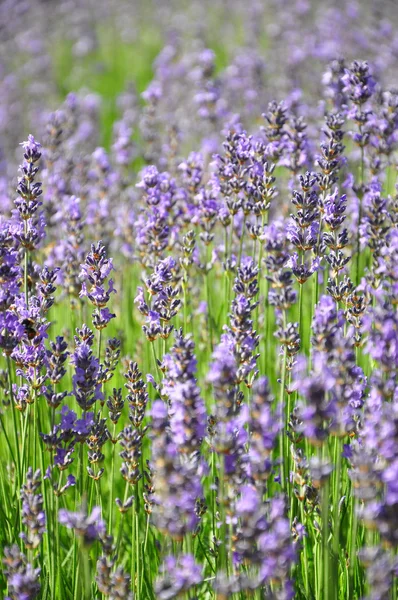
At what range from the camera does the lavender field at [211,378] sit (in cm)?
196

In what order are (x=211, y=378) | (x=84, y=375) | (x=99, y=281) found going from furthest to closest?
(x=99, y=281)
(x=84, y=375)
(x=211, y=378)

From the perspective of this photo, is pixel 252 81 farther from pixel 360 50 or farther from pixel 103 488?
pixel 103 488

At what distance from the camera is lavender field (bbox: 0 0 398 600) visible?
196 cm

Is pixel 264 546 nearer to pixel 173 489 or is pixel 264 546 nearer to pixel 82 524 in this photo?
pixel 173 489

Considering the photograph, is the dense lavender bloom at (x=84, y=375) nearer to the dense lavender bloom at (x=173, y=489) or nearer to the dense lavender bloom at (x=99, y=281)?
the dense lavender bloom at (x=99, y=281)

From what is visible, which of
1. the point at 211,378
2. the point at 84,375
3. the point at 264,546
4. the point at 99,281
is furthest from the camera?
the point at 99,281

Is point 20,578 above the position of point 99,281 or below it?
below

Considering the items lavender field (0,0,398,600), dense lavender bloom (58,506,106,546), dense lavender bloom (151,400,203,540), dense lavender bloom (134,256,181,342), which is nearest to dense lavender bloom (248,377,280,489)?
lavender field (0,0,398,600)

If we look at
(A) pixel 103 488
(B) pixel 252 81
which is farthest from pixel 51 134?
(B) pixel 252 81

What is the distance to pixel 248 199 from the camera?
11.6 ft

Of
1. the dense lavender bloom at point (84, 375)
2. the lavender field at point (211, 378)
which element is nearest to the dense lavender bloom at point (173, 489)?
the lavender field at point (211, 378)

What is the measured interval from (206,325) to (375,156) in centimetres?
143

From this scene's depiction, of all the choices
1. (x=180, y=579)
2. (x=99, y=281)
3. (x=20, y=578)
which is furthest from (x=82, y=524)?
(x=99, y=281)

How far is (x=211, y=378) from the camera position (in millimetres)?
1972
